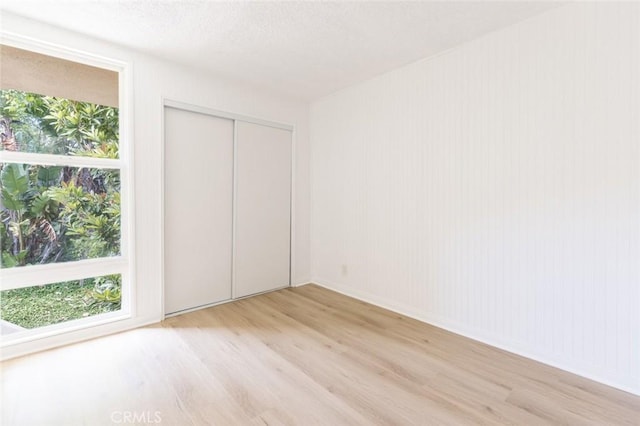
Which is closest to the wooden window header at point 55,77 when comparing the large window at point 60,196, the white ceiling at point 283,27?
the large window at point 60,196

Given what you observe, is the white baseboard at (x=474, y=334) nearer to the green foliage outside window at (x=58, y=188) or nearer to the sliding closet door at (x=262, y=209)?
the sliding closet door at (x=262, y=209)

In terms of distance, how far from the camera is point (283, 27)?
232 centimetres

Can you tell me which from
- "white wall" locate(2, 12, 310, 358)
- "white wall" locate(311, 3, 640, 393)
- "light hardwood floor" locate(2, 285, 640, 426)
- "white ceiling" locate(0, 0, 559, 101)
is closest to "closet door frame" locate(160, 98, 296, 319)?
"white wall" locate(2, 12, 310, 358)

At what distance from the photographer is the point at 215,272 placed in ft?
10.9

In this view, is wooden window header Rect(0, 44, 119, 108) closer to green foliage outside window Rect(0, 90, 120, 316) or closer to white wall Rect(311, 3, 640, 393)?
green foliage outside window Rect(0, 90, 120, 316)

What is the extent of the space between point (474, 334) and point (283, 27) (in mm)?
2972

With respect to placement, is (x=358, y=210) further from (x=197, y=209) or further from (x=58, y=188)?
(x=58, y=188)

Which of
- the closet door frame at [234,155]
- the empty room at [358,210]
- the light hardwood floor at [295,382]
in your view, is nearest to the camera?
the light hardwood floor at [295,382]

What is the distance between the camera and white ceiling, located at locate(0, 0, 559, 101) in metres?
2.09

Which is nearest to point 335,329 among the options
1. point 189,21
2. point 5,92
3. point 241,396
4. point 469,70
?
point 241,396

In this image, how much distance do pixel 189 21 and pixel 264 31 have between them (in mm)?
553

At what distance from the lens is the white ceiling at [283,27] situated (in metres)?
2.09

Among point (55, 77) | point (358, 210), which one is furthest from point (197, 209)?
point (358, 210)

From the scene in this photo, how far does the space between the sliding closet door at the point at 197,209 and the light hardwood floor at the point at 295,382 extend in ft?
1.71
